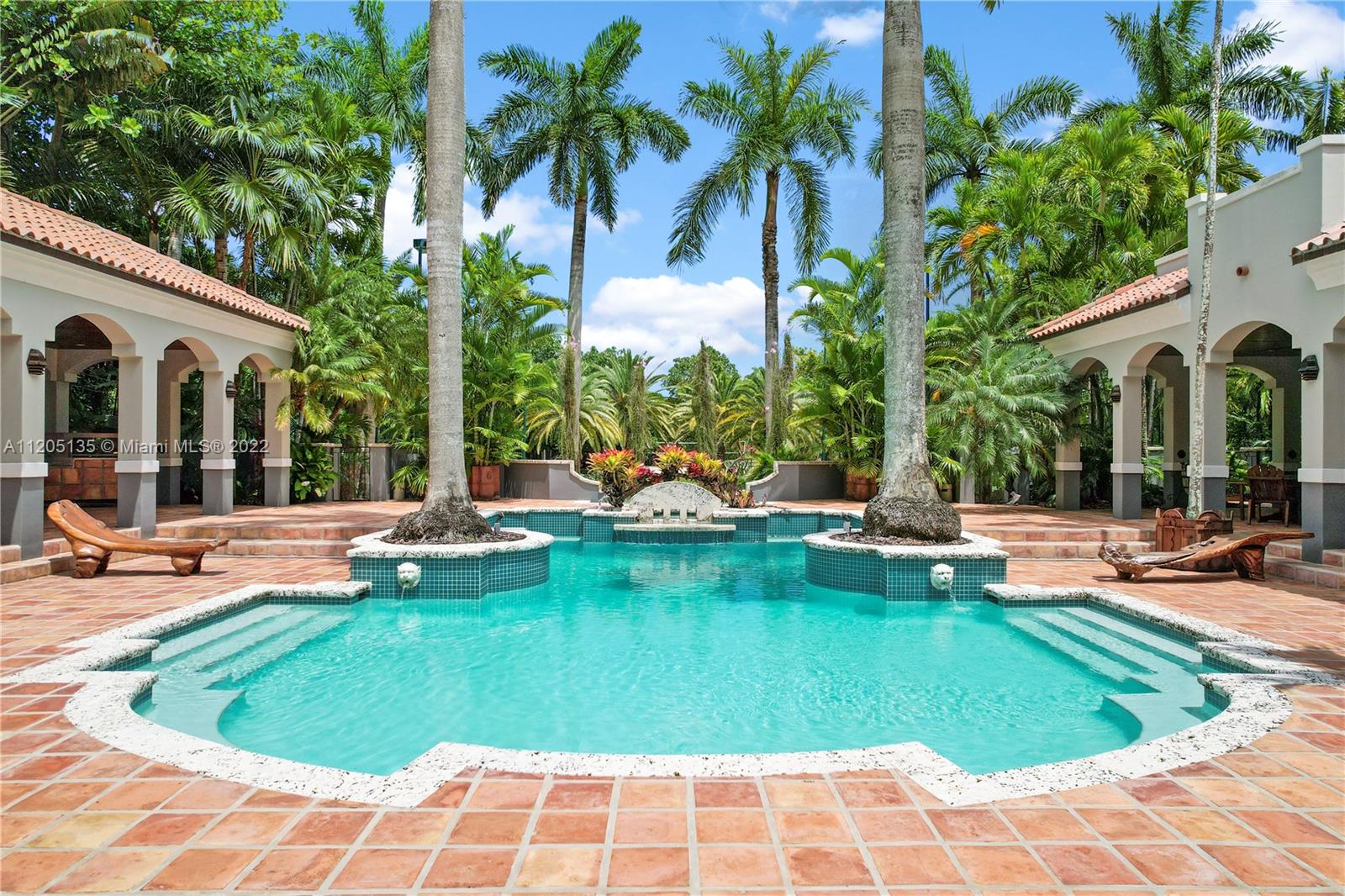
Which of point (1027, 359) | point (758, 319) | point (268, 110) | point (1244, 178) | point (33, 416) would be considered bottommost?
point (33, 416)

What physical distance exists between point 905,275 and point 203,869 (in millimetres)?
10183

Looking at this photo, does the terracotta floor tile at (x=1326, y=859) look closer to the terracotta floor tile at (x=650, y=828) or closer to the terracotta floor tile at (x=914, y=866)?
the terracotta floor tile at (x=914, y=866)

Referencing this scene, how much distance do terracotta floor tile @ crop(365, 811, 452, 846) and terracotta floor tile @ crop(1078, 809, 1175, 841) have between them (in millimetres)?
2704

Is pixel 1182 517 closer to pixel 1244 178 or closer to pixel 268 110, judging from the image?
pixel 1244 178

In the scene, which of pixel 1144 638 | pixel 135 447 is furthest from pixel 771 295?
pixel 1144 638

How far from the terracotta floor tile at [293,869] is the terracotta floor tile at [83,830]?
0.75 meters

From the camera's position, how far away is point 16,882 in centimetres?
272

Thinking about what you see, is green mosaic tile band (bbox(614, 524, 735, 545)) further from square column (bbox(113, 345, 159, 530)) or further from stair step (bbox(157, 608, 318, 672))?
square column (bbox(113, 345, 159, 530))

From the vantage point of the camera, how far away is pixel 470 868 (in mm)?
2857

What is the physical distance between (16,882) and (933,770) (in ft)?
12.3

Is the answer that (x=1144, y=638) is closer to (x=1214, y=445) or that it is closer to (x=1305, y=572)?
(x=1305, y=572)

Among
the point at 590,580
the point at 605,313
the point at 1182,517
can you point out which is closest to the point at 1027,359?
the point at 1182,517

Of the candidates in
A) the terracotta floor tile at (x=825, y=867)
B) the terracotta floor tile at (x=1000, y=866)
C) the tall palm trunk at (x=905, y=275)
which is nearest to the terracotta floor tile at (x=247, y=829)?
the terracotta floor tile at (x=825, y=867)

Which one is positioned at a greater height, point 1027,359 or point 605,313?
point 605,313
